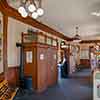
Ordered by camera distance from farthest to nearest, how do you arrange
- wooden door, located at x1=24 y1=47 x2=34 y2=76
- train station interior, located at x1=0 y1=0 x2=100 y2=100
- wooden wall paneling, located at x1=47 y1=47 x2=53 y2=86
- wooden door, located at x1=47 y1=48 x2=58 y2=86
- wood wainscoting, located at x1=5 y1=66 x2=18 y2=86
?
1. wooden door, located at x1=47 y1=48 x2=58 y2=86
2. wooden wall paneling, located at x1=47 y1=47 x2=53 y2=86
3. wooden door, located at x1=24 y1=47 x2=34 y2=76
4. wood wainscoting, located at x1=5 y1=66 x2=18 y2=86
5. train station interior, located at x1=0 y1=0 x2=100 y2=100

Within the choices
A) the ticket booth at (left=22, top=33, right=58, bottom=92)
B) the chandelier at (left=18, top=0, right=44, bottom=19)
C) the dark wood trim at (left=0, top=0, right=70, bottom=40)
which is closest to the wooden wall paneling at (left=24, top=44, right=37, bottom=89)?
the ticket booth at (left=22, top=33, right=58, bottom=92)

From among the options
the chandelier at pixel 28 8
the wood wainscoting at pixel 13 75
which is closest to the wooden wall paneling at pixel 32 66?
the wood wainscoting at pixel 13 75

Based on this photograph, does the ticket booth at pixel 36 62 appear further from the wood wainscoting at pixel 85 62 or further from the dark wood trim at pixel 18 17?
the wood wainscoting at pixel 85 62

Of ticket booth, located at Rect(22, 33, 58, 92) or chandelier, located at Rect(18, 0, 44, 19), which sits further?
ticket booth, located at Rect(22, 33, 58, 92)

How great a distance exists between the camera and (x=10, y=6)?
19.6ft

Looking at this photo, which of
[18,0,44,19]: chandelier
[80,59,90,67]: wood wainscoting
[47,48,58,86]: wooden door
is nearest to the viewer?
[18,0,44,19]: chandelier

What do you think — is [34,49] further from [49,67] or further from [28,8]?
[28,8]

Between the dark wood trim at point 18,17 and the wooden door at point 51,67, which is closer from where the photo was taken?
the dark wood trim at point 18,17

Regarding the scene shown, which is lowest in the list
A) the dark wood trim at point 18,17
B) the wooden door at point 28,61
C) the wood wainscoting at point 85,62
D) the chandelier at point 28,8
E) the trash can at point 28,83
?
the trash can at point 28,83

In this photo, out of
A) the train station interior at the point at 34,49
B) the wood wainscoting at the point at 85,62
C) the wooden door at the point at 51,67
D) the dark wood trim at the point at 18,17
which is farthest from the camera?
the wood wainscoting at the point at 85,62

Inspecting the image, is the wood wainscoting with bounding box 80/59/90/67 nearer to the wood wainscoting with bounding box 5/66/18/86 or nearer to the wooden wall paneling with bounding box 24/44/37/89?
the wooden wall paneling with bounding box 24/44/37/89

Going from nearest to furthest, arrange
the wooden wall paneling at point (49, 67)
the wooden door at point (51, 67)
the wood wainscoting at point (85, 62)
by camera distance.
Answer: the wooden wall paneling at point (49, 67)
the wooden door at point (51, 67)
the wood wainscoting at point (85, 62)

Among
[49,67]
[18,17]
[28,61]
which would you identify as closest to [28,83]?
[28,61]

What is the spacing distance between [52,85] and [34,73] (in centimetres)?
183
